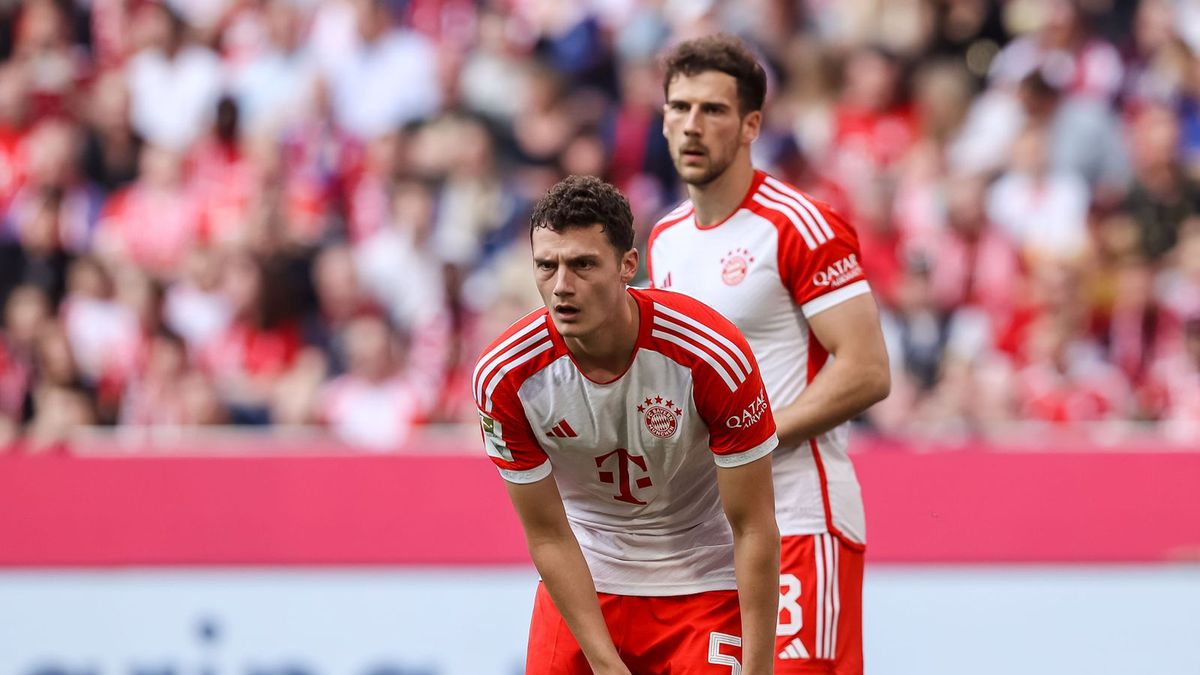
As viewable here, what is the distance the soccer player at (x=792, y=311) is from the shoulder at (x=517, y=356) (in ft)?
2.59

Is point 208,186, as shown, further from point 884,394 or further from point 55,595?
point 884,394

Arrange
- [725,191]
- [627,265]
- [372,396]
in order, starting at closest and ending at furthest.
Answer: [627,265] < [725,191] < [372,396]

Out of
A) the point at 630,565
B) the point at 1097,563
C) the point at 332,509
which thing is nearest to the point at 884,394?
the point at 630,565

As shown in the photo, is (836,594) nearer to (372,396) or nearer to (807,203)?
(807,203)

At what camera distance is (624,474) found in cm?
414

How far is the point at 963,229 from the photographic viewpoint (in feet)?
29.0

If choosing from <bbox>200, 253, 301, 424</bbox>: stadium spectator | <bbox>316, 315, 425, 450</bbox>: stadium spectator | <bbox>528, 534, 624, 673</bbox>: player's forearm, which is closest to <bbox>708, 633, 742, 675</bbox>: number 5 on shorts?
<bbox>528, 534, 624, 673</bbox>: player's forearm

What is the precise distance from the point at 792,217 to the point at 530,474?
111cm

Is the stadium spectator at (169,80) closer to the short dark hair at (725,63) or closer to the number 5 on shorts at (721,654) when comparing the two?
the short dark hair at (725,63)

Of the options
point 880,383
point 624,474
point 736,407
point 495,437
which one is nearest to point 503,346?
point 495,437

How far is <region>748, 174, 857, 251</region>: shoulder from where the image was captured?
14.9 ft

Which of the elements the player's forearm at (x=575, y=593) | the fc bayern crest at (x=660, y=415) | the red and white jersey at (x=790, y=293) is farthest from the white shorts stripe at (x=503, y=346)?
the red and white jersey at (x=790, y=293)

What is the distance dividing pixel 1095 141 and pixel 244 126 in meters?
5.15

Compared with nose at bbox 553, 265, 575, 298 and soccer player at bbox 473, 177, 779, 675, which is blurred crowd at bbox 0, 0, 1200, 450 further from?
nose at bbox 553, 265, 575, 298
